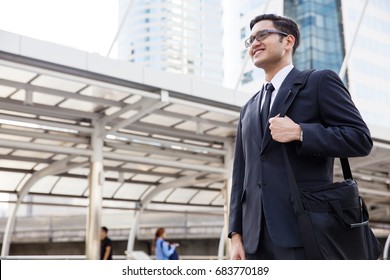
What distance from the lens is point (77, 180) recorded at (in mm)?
17359

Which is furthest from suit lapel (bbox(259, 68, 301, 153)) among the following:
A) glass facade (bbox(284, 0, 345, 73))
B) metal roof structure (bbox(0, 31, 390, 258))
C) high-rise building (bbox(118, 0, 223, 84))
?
glass facade (bbox(284, 0, 345, 73))

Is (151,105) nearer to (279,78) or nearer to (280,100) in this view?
(279,78)

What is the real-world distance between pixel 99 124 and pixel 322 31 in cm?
4891

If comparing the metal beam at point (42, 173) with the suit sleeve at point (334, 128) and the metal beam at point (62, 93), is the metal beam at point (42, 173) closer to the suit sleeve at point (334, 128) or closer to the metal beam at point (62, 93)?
the metal beam at point (62, 93)

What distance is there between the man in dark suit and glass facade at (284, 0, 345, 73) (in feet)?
183

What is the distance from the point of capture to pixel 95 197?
11898mm

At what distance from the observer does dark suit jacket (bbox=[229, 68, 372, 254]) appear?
183cm

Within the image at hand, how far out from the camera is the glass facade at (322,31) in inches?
2242

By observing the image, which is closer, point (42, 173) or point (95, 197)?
point (95, 197)

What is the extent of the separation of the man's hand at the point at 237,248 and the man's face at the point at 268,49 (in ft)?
2.17

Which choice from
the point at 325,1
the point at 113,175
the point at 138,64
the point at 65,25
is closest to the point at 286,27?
the point at 138,64

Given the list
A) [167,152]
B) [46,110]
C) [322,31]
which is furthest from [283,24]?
[322,31]

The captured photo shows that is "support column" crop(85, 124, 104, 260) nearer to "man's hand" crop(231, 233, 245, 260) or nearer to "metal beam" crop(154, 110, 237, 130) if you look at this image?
"metal beam" crop(154, 110, 237, 130)

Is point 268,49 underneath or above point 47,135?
underneath
